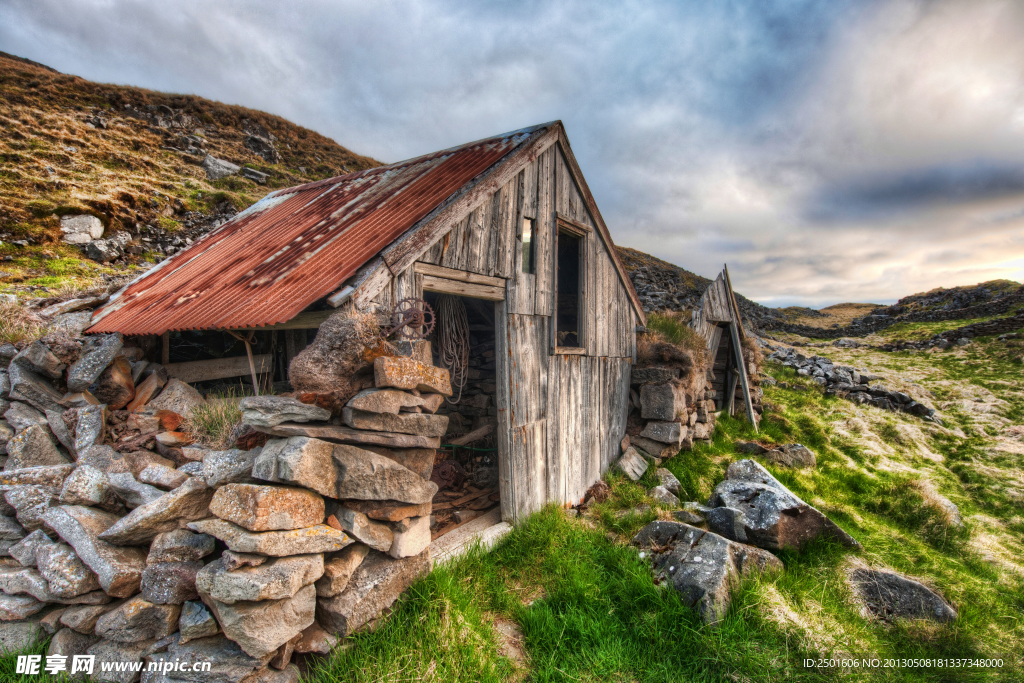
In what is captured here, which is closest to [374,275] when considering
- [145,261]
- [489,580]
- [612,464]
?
[489,580]

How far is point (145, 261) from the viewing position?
12234 millimetres

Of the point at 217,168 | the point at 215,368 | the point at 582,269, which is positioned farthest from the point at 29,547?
the point at 217,168

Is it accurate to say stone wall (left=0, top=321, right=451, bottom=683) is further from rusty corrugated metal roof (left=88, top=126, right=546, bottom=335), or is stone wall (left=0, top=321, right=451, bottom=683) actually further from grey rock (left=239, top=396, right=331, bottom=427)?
rusty corrugated metal roof (left=88, top=126, right=546, bottom=335)

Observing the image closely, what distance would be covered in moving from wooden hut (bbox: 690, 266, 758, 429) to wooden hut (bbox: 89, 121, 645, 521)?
3.20 meters

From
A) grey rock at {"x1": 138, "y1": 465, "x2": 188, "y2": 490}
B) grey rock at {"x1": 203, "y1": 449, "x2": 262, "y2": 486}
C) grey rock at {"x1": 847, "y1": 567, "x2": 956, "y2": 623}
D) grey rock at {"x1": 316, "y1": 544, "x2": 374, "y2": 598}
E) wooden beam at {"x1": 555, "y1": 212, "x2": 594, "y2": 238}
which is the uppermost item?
wooden beam at {"x1": 555, "y1": 212, "x2": 594, "y2": 238}

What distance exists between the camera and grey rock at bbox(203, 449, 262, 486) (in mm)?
3081

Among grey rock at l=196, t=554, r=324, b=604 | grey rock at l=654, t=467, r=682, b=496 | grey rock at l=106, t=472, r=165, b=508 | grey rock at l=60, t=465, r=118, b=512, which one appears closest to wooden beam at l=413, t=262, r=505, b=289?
grey rock at l=196, t=554, r=324, b=604

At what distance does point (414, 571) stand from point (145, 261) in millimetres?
13672

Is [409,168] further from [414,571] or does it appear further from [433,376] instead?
[414,571]

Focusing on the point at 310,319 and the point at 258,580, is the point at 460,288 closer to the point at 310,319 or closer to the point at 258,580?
the point at 310,319

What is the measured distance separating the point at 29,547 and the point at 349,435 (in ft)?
8.82

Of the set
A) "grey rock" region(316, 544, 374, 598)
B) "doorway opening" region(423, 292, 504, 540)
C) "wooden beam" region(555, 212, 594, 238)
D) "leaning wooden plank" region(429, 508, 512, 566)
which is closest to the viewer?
"grey rock" region(316, 544, 374, 598)

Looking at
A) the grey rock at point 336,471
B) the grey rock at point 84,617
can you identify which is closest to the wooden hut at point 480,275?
the grey rock at point 336,471

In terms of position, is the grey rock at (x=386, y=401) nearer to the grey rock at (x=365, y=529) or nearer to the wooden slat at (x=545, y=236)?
the grey rock at (x=365, y=529)
